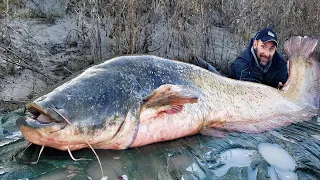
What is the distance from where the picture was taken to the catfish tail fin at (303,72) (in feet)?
14.0

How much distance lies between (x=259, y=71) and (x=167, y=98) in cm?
230

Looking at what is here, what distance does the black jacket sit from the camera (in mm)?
4832

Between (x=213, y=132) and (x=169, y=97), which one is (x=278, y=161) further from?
(x=169, y=97)

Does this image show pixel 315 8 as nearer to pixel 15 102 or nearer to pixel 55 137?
pixel 15 102

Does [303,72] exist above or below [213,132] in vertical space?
above

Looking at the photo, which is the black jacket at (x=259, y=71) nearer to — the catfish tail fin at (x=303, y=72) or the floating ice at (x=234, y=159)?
the catfish tail fin at (x=303, y=72)

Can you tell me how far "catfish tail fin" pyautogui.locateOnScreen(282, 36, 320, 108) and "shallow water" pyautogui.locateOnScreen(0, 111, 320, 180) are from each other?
71cm

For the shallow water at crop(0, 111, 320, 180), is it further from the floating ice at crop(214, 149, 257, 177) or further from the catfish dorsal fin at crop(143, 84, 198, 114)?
the catfish dorsal fin at crop(143, 84, 198, 114)

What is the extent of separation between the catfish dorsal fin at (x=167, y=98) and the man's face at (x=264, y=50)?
2308 mm

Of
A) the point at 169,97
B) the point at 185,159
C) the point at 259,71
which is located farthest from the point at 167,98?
the point at 259,71

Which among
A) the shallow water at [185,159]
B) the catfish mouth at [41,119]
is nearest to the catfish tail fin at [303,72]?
the shallow water at [185,159]

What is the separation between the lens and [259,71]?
4.91 meters

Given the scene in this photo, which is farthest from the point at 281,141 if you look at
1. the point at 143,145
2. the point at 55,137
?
the point at 55,137

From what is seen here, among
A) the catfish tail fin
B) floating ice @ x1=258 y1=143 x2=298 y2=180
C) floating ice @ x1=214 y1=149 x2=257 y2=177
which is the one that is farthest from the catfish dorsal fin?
the catfish tail fin
